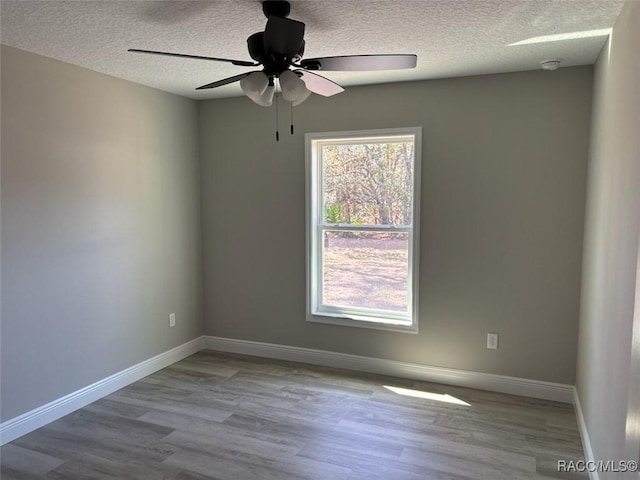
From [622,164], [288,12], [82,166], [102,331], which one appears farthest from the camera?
[102,331]

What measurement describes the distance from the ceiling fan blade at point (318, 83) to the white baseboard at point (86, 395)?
2.58 meters

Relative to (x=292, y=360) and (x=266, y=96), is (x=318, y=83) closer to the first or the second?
(x=266, y=96)

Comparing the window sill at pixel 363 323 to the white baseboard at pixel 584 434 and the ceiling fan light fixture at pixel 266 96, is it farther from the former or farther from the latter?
the ceiling fan light fixture at pixel 266 96

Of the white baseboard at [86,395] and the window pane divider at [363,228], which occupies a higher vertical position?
the window pane divider at [363,228]

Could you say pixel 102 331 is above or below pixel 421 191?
below

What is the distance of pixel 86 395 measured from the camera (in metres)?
3.29

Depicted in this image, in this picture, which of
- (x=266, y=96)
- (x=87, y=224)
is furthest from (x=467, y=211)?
(x=87, y=224)

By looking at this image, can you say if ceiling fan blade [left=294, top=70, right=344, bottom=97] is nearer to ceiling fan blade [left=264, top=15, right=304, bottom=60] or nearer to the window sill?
ceiling fan blade [left=264, top=15, right=304, bottom=60]

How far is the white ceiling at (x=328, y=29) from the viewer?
7.06 feet

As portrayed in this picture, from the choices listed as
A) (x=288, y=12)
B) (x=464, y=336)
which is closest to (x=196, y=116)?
(x=288, y=12)

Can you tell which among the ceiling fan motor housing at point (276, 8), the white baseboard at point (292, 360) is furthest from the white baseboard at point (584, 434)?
the ceiling fan motor housing at point (276, 8)

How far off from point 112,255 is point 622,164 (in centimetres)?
322

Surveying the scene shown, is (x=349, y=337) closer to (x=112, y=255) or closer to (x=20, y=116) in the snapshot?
(x=112, y=255)

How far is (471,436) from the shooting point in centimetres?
284
